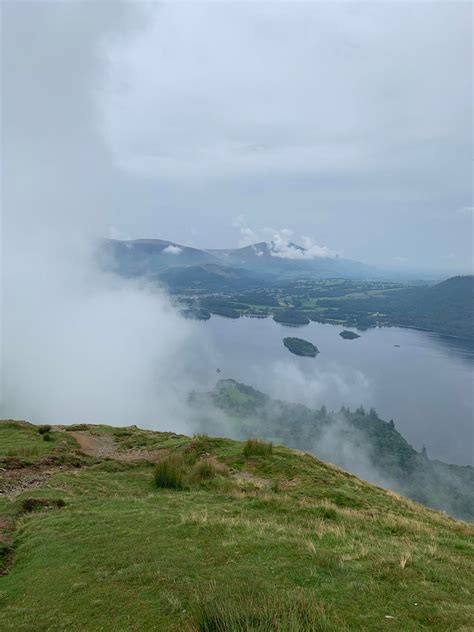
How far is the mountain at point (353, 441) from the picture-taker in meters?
84.9

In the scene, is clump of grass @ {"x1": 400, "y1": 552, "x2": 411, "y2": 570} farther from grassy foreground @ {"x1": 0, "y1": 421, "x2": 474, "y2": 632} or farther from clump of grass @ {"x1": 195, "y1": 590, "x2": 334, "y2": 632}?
clump of grass @ {"x1": 195, "y1": 590, "x2": 334, "y2": 632}

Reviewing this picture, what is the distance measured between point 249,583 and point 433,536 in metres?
8.13

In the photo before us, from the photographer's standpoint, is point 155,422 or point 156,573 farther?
point 155,422

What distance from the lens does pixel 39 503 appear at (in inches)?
599

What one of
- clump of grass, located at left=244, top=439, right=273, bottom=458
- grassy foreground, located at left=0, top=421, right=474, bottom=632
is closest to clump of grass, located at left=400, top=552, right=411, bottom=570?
grassy foreground, located at left=0, top=421, right=474, bottom=632

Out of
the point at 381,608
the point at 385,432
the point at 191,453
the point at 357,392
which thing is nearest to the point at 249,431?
the point at 385,432

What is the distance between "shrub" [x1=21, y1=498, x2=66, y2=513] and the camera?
14.9 m

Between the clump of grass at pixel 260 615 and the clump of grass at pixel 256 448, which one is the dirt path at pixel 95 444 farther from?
the clump of grass at pixel 260 615

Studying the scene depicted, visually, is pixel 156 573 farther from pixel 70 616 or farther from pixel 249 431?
pixel 249 431

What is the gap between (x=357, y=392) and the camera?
524 ft

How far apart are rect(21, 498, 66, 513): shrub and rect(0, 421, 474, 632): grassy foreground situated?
2.5 inches

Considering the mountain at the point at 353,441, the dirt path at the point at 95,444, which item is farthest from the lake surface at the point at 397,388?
the dirt path at the point at 95,444

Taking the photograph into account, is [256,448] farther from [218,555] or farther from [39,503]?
[218,555]

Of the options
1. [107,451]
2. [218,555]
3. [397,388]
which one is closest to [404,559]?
[218,555]
